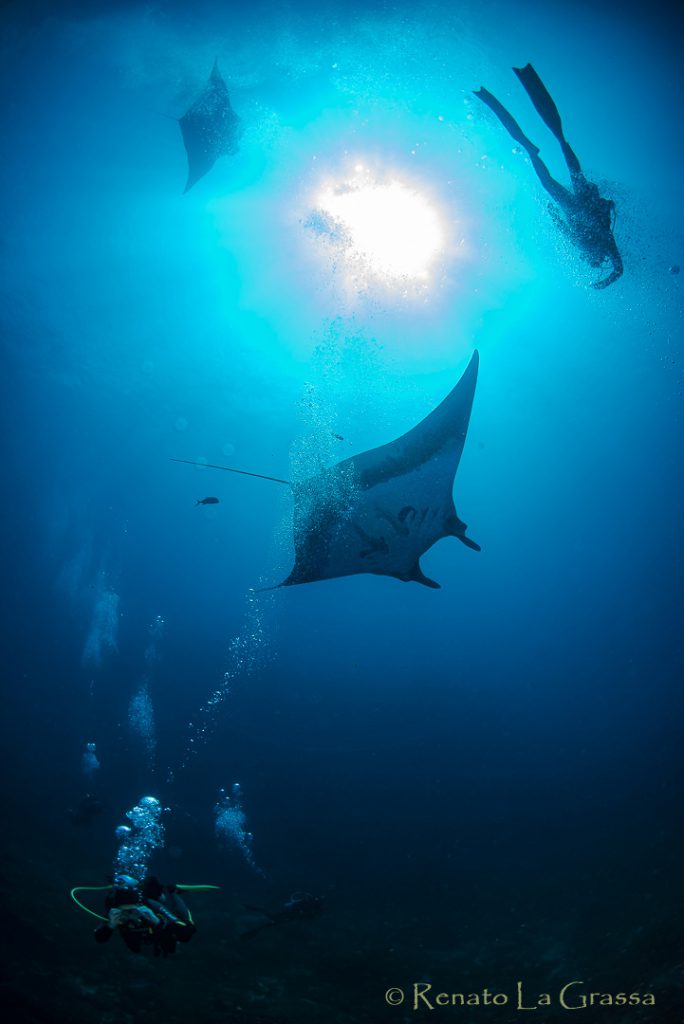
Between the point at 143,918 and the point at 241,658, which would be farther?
the point at 241,658

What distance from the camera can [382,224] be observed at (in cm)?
872

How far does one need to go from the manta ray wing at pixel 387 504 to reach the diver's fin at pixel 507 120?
→ 4.28 metres

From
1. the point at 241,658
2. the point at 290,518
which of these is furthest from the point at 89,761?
the point at 290,518

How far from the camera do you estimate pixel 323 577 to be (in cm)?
704

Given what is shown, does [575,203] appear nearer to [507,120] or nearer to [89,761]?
[507,120]

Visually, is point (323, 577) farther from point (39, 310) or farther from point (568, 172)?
point (39, 310)

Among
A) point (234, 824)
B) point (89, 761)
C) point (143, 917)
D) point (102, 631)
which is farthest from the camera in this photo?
point (102, 631)

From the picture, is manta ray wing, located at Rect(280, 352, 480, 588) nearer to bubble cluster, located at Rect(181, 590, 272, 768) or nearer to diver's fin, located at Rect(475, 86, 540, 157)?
diver's fin, located at Rect(475, 86, 540, 157)

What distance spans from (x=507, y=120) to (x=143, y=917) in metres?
11.0

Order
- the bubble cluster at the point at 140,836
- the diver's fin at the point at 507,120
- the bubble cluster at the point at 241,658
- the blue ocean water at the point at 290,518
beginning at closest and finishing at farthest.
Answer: the diver's fin at the point at 507,120 → the blue ocean water at the point at 290,518 → the bubble cluster at the point at 140,836 → the bubble cluster at the point at 241,658

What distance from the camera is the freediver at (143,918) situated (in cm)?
448

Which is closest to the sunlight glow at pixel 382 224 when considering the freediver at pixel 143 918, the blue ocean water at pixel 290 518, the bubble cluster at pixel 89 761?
the blue ocean water at pixel 290 518

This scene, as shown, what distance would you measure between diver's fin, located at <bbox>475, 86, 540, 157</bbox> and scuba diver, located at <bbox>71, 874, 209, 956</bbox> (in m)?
10.4

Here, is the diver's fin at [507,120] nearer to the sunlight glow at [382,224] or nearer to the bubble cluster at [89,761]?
the sunlight glow at [382,224]
